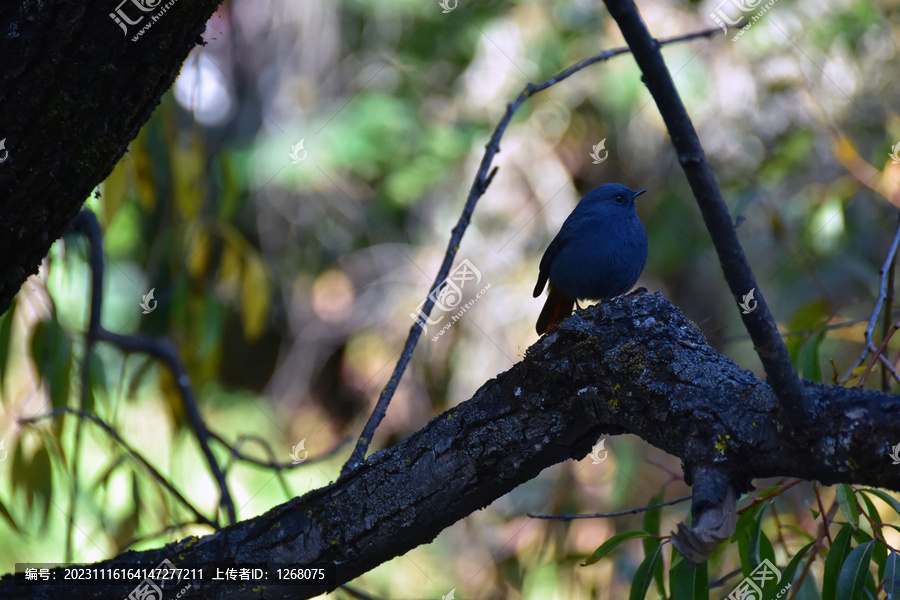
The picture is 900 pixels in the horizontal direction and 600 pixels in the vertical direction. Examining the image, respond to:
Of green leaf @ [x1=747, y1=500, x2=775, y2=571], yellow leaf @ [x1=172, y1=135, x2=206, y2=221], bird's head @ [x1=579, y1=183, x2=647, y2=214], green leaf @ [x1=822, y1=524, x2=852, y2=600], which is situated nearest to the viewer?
green leaf @ [x1=822, y1=524, x2=852, y2=600]

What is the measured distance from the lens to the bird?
316cm

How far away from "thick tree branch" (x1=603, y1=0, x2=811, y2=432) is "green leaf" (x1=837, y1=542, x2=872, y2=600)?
36.9 inches

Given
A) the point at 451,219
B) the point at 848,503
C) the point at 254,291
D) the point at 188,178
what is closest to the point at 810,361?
the point at 848,503

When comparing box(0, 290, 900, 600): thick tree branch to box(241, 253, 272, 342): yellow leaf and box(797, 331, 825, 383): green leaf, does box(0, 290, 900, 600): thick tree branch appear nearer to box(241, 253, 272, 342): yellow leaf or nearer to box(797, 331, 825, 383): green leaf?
box(797, 331, 825, 383): green leaf

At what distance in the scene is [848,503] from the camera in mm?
2047

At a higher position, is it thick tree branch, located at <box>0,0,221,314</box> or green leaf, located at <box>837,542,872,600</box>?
thick tree branch, located at <box>0,0,221,314</box>

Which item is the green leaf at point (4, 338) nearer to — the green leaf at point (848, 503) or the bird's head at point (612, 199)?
the bird's head at point (612, 199)

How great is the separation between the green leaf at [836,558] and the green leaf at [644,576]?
1.47 feet

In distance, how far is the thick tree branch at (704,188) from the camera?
107cm

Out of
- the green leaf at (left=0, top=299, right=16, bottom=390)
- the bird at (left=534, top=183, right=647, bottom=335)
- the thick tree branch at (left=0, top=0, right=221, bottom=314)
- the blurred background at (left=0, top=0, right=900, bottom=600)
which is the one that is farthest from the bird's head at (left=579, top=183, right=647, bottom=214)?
the green leaf at (left=0, top=299, right=16, bottom=390)

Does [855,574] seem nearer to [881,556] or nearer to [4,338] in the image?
[881,556]

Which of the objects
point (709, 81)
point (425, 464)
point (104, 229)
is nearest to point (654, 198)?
point (709, 81)

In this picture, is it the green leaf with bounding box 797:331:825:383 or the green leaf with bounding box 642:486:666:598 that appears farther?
the green leaf with bounding box 797:331:825:383

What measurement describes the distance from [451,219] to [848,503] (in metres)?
4.51
